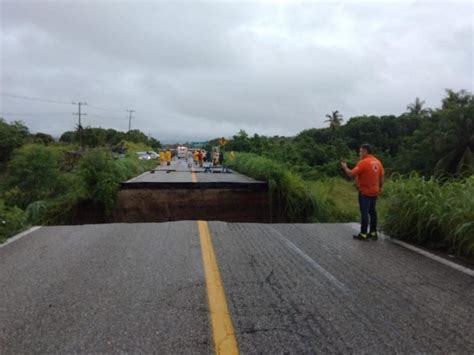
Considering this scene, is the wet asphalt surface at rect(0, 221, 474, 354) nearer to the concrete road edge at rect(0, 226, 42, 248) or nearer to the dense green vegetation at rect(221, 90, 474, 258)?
the concrete road edge at rect(0, 226, 42, 248)

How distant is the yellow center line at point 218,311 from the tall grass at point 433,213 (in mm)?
3893

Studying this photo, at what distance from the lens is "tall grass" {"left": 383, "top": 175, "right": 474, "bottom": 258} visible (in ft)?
21.3

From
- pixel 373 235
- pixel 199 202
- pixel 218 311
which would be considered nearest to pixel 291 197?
pixel 199 202

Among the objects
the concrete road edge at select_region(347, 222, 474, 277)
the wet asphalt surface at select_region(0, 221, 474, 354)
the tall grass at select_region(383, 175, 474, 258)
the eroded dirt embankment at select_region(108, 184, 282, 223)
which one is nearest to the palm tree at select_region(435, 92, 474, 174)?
the eroded dirt embankment at select_region(108, 184, 282, 223)

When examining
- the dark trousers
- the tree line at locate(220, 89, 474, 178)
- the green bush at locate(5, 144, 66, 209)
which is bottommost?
the green bush at locate(5, 144, 66, 209)

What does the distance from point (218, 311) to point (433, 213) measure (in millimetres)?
5026

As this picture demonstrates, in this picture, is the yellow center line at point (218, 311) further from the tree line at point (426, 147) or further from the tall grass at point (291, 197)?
the tree line at point (426, 147)

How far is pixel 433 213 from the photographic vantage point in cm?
730

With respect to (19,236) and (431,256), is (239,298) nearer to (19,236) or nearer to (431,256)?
(431,256)

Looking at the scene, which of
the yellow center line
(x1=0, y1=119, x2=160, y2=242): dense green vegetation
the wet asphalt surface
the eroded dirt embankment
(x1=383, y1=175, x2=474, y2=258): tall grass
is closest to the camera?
the yellow center line

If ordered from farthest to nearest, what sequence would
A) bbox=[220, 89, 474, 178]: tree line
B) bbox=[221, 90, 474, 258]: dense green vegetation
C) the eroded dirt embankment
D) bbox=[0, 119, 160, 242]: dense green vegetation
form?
bbox=[220, 89, 474, 178]: tree line
the eroded dirt embankment
bbox=[0, 119, 160, 242]: dense green vegetation
bbox=[221, 90, 474, 258]: dense green vegetation

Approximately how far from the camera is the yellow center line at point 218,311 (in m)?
3.33

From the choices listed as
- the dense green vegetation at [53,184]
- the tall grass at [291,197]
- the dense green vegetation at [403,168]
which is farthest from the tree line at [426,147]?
the dense green vegetation at [53,184]

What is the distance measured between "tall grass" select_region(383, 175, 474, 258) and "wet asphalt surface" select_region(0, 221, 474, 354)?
25.5 inches
